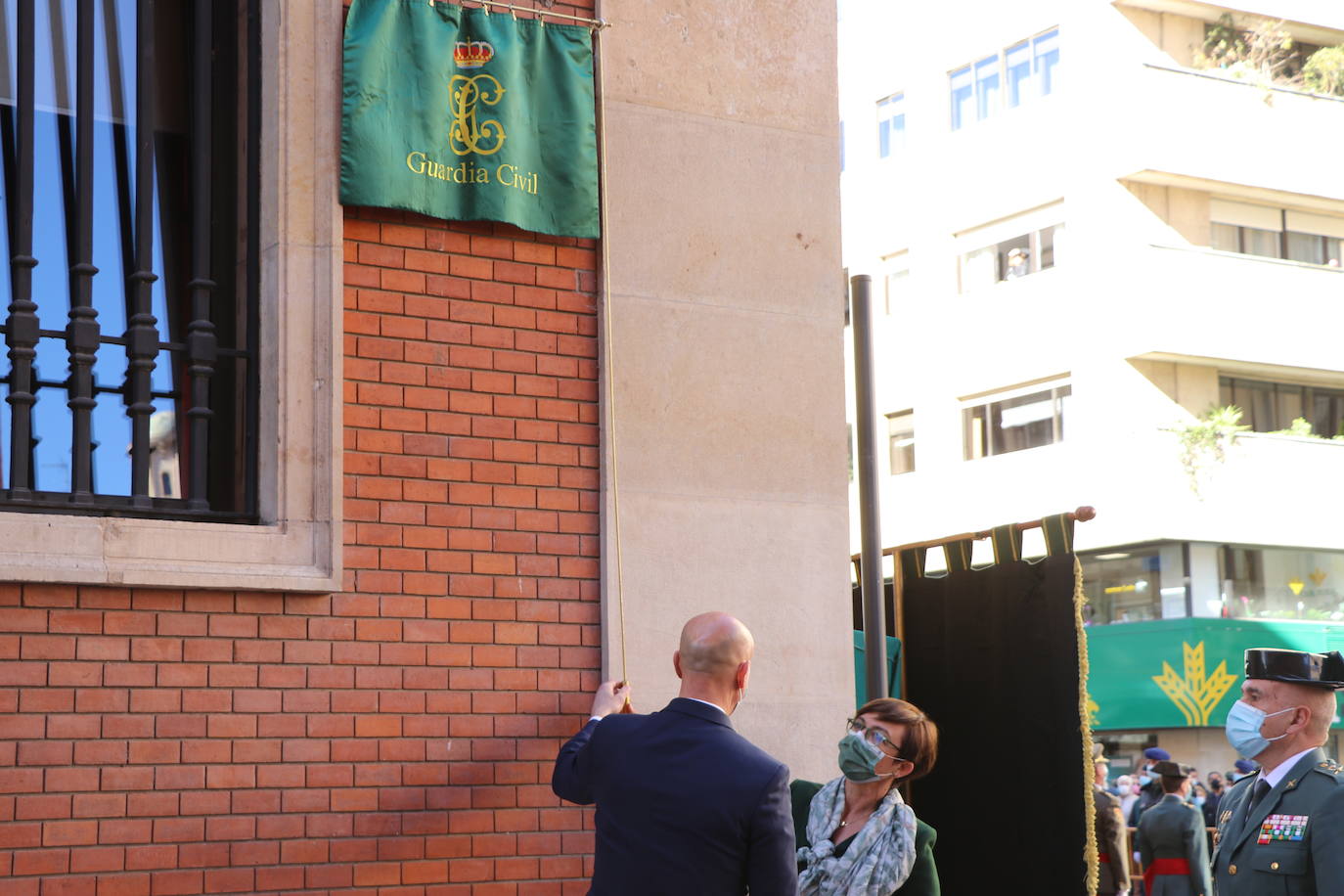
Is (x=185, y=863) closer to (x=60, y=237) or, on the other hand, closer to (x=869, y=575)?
(x=60, y=237)

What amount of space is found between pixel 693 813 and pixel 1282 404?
87.3 feet

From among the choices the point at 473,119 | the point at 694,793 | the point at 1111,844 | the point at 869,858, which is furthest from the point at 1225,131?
the point at 694,793

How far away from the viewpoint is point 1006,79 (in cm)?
3031

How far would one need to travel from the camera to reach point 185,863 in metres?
5.93

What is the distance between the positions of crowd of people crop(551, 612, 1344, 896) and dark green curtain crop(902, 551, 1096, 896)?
191 centimetres

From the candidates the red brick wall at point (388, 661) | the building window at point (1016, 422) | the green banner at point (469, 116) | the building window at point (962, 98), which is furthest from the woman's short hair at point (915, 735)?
the building window at point (962, 98)

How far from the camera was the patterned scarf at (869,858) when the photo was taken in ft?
17.3

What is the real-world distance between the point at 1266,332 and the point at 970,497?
5.81 metres

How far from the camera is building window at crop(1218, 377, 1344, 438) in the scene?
93.1 ft

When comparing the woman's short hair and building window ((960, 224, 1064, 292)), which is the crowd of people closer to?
the woman's short hair

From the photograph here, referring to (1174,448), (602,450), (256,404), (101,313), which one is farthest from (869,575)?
(1174,448)

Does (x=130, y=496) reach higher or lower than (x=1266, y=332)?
lower

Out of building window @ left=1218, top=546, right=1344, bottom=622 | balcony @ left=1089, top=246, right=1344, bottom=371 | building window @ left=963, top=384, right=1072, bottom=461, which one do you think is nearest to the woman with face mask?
balcony @ left=1089, top=246, right=1344, bottom=371

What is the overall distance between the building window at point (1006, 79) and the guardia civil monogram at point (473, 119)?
24.0 meters
